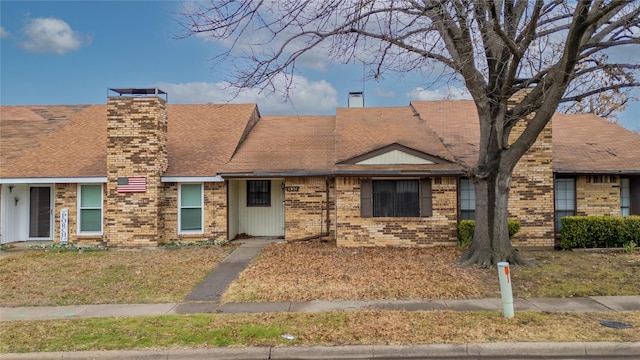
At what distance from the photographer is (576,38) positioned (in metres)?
8.25

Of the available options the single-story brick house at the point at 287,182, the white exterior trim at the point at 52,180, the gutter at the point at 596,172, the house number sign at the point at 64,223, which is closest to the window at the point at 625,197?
the single-story brick house at the point at 287,182

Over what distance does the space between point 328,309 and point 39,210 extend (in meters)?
12.9

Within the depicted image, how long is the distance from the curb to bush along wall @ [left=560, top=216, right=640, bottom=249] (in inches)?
313

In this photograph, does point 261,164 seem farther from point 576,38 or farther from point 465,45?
point 576,38

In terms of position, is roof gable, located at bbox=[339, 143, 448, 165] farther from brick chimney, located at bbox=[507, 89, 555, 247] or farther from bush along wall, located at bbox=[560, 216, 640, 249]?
bush along wall, located at bbox=[560, 216, 640, 249]

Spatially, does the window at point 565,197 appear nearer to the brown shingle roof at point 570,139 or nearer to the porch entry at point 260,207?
the brown shingle roof at point 570,139

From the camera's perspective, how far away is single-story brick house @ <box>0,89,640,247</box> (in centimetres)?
1350

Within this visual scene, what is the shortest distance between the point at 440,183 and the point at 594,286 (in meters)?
5.40

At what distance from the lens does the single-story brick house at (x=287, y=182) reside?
13500mm

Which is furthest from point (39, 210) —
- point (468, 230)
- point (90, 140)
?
point (468, 230)

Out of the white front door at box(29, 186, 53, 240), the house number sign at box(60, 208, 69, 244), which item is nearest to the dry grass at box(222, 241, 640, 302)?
the house number sign at box(60, 208, 69, 244)

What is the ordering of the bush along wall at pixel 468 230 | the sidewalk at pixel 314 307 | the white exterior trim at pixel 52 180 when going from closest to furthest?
the sidewalk at pixel 314 307, the bush along wall at pixel 468 230, the white exterior trim at pixel 52 180

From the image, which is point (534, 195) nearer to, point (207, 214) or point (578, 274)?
point (578, 274)

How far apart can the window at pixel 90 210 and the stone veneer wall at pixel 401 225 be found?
7.93 meters
